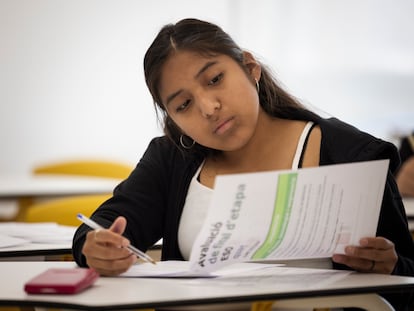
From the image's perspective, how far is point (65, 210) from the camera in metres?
3.61

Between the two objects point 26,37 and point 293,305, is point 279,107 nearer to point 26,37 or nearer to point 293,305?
point 293,305

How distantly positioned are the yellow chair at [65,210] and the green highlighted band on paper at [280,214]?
2100 millimetres

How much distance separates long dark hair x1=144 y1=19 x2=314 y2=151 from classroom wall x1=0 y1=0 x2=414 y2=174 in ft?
12.1

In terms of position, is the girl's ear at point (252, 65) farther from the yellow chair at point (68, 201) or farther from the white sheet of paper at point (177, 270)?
the yellow chair at point (68, 201)

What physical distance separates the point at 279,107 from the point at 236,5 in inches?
157

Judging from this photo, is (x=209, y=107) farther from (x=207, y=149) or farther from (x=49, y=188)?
(x=49, y=188)

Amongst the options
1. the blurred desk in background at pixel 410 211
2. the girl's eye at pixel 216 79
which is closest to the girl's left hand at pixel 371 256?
the girl's eye at pixel 216 79

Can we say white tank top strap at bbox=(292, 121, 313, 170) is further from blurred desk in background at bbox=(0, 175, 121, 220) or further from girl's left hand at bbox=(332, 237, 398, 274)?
blurred desk in background at bbox=(0, 175, 121, 220)

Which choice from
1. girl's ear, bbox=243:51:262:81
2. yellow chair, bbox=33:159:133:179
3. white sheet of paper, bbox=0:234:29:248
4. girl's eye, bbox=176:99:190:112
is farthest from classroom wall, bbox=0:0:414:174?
girl's eye, bbox=176:99:190:112

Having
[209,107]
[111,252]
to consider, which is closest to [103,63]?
[209,107]

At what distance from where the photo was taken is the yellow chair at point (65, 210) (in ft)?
11.5

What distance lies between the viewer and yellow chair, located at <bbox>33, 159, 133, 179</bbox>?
4.64 meters

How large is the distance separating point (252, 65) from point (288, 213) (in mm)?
649

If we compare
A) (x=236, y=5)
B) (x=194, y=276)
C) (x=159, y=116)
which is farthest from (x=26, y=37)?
(x=194, y=276)
